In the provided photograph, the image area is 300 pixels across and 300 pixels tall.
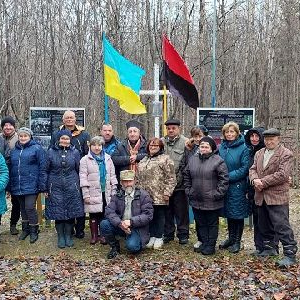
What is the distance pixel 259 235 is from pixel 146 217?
172cm

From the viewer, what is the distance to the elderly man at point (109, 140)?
7.71 m

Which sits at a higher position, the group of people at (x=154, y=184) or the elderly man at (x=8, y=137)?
the elderly man at (x=8, y=137)

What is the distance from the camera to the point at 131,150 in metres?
7.45

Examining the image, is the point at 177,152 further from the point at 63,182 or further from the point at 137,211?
the point at 63,182

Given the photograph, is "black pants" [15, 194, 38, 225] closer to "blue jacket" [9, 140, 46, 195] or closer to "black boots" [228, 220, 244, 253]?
"blue jacket" [9, 140, 46, 195]

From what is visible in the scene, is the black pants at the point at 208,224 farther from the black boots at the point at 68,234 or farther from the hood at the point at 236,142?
the black boots at the point at 68,234

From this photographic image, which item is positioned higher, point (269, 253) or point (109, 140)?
point (109, 140)

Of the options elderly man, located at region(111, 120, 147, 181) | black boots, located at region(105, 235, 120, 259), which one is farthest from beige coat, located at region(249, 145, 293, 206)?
black boots, located at region(105, 235, 120, 259)

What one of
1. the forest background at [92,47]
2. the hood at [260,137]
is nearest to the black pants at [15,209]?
the hood at [260,137]

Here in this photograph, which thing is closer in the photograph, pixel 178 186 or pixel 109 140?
pixel 178 186

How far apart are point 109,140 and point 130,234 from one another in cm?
172

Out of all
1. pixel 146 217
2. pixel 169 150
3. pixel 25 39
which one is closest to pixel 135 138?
pixel 169 150

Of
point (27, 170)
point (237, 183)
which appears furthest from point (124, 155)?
point (237, 183)

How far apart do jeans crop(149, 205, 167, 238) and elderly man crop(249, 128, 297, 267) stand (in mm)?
1574
